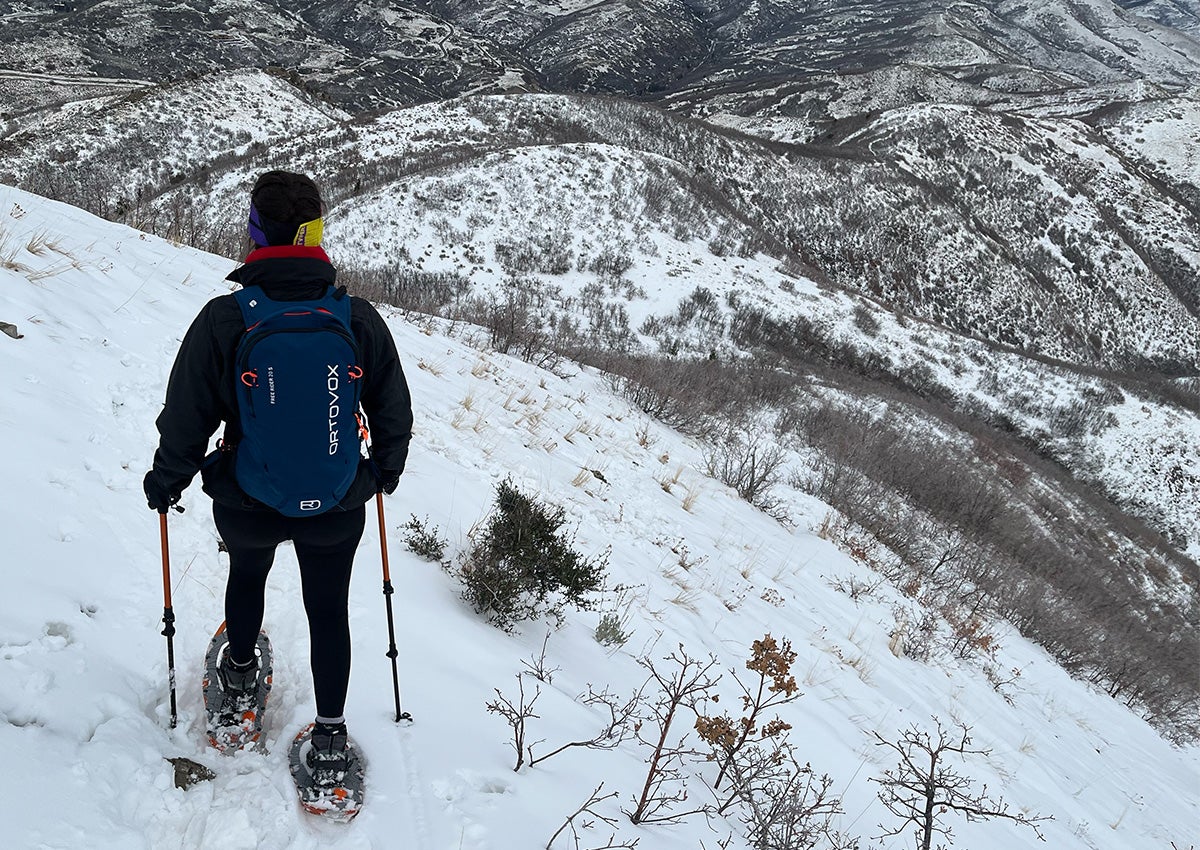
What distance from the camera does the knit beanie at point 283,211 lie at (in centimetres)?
194

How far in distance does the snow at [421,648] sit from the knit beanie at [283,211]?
1.82 metres

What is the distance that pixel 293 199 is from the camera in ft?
6.39

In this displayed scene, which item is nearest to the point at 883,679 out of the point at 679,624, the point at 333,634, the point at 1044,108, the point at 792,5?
the point at 679,624

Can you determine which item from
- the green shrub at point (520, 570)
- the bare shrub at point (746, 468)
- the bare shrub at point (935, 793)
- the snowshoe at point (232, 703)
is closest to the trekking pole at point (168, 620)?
the snowshoe at point (232, 703)

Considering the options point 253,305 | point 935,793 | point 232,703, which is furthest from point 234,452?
point 935,793

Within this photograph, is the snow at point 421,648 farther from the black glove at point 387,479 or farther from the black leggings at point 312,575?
the black glove at point 387,479

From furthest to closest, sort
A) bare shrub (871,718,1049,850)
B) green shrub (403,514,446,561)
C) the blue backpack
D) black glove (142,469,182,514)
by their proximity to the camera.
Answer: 1. green shrub (403,514,446,561)
2. bare shrub (871,718,1049,850)
3. black glove (142,469,182,514)
4. the blue backpack

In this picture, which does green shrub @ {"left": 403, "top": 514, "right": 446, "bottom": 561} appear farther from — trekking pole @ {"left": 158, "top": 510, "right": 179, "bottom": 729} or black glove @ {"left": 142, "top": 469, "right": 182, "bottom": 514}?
black glove @ {"left": 142, "top": 469, "right": 182, "bottom": 514}

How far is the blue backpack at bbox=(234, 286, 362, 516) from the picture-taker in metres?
1.86

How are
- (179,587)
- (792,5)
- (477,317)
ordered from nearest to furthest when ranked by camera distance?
(179,587), (477,317), (792,5)

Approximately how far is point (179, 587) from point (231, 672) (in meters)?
0.88

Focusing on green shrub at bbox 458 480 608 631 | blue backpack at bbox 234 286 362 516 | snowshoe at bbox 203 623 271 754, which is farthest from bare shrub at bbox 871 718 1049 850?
blue backpack at bbox 234 286 362 516

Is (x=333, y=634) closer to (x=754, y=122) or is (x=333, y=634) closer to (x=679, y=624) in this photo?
(x=679, y=624)

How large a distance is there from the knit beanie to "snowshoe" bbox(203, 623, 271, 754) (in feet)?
5.36
